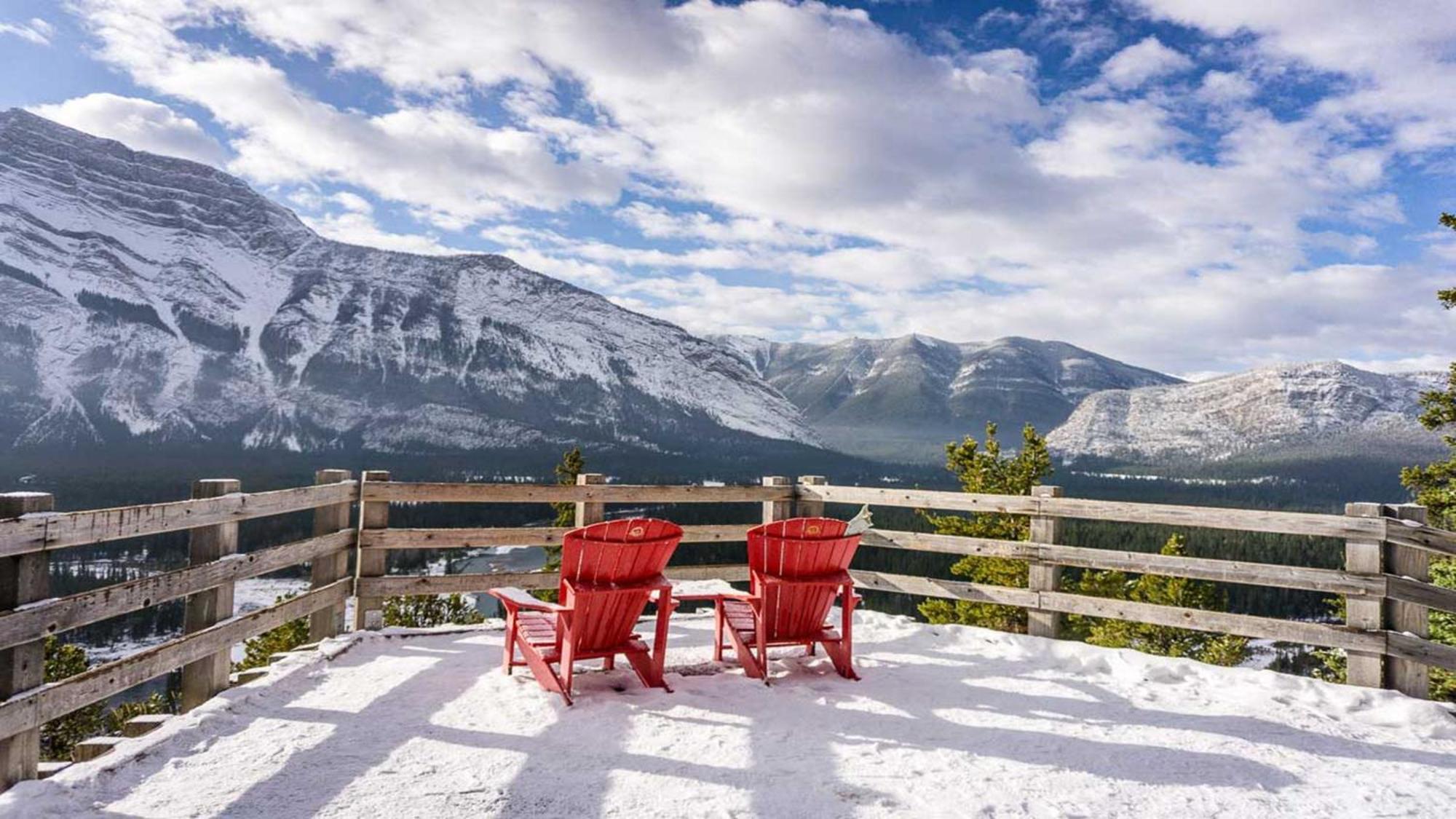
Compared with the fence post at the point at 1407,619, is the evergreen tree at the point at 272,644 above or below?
below

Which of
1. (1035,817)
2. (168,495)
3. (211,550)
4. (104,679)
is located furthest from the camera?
(168,495)

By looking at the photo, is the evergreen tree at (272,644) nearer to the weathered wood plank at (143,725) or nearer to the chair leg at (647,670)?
the weathered wood plank at (143,725)

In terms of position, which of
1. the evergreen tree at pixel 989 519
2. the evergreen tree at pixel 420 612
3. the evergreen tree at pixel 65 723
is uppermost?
the evergreen tree at pixel 989 519

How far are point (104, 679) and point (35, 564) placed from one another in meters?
0.77

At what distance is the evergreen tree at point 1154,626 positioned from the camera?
28.3 meters

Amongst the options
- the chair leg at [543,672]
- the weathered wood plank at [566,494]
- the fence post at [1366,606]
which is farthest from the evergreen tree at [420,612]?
the fence post at [1366,606]

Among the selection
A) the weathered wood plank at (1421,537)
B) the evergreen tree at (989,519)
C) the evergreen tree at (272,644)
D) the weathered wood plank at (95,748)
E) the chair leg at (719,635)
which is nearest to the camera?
the weathered wood plank at (95,748)

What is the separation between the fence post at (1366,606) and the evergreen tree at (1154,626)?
854 inches

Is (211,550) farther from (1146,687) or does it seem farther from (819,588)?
(1146,687)

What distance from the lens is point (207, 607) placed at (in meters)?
5.11

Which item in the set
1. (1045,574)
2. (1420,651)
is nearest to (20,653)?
(1045,574)

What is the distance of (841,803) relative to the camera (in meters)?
3.77

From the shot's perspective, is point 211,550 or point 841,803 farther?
point 211,550

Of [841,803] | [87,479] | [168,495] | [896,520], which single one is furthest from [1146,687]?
[87,479]
